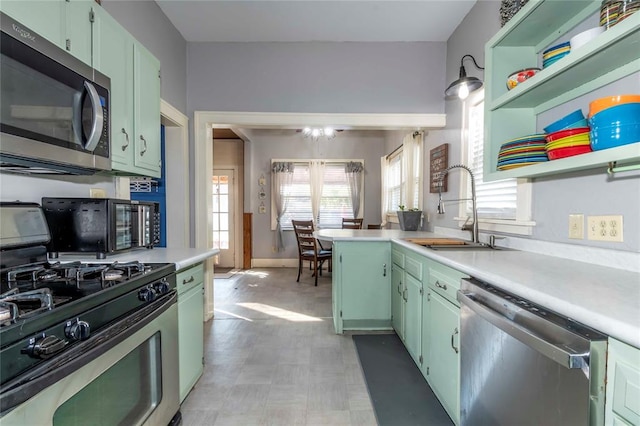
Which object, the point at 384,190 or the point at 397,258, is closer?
the point at 397,258

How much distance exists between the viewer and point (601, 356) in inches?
28.1

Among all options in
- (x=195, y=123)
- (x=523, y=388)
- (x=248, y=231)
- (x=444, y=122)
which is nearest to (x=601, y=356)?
(x=523, y=388)

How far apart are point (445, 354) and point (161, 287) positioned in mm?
1476

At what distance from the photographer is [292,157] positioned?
19.4ft

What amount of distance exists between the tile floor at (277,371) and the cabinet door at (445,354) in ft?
1.37

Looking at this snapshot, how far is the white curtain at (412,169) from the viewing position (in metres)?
3.64

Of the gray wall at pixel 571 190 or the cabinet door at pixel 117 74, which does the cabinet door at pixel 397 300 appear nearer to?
the gray wall at pixel 571 190

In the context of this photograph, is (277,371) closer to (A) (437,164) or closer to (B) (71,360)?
(B) (71,360)

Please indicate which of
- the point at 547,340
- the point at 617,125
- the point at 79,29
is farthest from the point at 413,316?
the point at 79,29

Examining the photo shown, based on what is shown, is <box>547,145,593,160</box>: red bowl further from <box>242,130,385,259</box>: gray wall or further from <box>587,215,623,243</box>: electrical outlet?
<box>242,130,385,259</box>: gray wall

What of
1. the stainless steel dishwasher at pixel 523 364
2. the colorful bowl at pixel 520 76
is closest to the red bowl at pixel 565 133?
the colorful bowl at pixel 520 76

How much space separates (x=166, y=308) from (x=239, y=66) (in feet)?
8.57

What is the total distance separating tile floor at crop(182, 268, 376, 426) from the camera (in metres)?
1.69

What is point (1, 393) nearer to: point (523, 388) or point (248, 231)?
point (523, 388)
